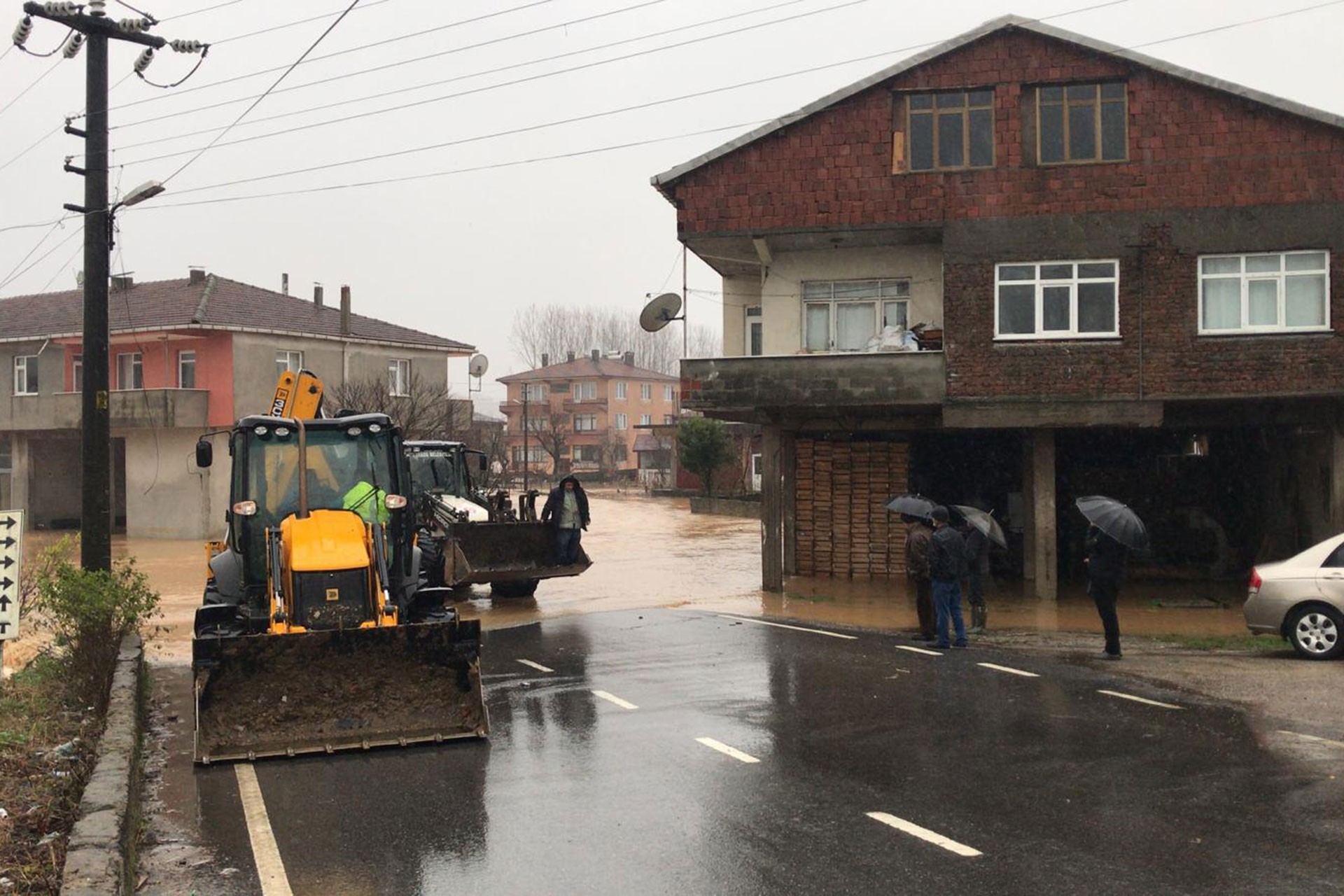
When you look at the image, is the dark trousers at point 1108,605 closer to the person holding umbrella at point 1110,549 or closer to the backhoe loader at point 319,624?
the person holding umbrella at point 1110,549

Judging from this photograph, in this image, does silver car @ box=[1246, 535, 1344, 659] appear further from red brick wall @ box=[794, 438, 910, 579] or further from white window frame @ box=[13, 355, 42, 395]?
white window frame @ box=[13, 355, 42, 395]

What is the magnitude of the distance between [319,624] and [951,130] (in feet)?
51.5

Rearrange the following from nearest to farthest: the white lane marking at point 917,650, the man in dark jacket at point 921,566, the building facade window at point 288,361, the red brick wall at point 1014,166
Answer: the white lane marking at point 917,650 → the man in dark jacket at point 921,566 → the red brick wall at point 1014,166 → the building facade window at point 288,361

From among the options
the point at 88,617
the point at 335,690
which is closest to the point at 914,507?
the point at 335,690

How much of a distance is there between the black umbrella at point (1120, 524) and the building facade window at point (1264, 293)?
7.72 m

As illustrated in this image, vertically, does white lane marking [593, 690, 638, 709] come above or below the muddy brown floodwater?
above

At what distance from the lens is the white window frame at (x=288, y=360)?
139 ft

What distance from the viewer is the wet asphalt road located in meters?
6.95

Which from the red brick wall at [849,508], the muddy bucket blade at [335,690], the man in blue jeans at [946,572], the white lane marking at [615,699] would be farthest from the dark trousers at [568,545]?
the muddy bucket blade at [335,690]

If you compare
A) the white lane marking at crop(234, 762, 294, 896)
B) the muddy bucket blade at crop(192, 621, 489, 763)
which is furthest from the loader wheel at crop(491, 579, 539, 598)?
the white lane marking at crop(234, 762, 294, 896)

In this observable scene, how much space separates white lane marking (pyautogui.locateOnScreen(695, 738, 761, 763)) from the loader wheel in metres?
11.8

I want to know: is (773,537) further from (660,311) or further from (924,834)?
(924,834)

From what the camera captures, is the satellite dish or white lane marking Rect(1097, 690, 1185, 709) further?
the satellite dish

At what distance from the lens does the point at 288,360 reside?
42.8 m
